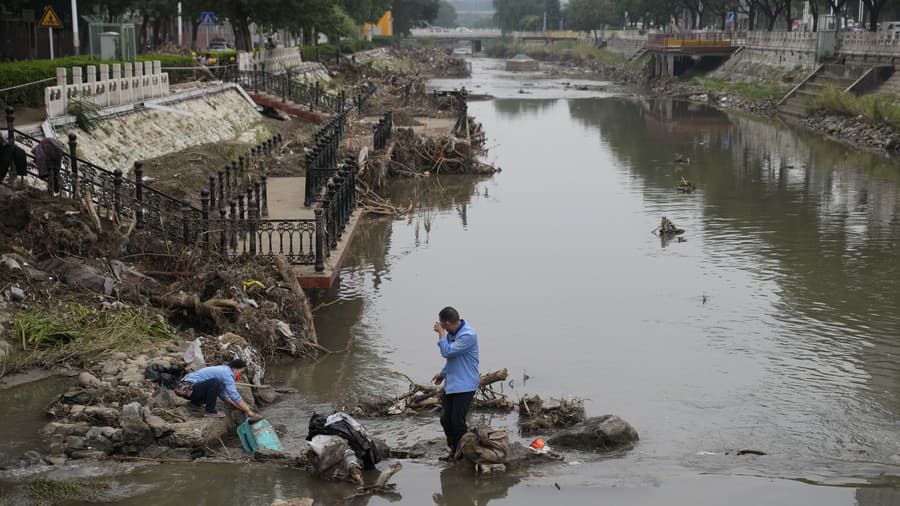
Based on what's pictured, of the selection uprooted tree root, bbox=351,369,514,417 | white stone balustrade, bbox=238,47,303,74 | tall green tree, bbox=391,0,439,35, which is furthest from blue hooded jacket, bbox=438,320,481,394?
tall green tree, bbox=391,0,439,35

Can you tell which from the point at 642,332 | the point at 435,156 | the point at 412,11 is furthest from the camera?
the point at 412,11

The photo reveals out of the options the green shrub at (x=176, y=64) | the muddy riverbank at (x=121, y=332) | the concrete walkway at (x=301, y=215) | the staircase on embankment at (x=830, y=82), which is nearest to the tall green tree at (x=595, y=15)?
the staircase on embankment at (x=830, y=82)

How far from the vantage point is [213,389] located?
12.2m

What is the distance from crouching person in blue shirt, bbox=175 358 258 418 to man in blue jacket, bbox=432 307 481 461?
2.26 m

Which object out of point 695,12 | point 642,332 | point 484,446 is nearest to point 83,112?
point 642,332

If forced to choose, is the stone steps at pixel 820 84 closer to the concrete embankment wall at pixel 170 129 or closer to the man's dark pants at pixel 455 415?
the concrete embankment wall at pixel 170 129

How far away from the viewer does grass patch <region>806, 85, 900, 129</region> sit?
1780 inches

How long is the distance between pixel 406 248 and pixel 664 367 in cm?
987

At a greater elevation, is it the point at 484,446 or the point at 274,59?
the point at 274,59

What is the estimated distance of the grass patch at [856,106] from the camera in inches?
1780

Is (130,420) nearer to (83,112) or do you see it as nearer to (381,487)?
(381,487)

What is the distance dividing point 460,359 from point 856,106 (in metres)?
42.2

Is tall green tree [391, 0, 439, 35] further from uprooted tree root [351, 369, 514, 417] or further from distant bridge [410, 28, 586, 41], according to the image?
uprooted tree root [351, 369, 514, 417]

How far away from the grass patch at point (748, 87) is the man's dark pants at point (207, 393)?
185 feet
